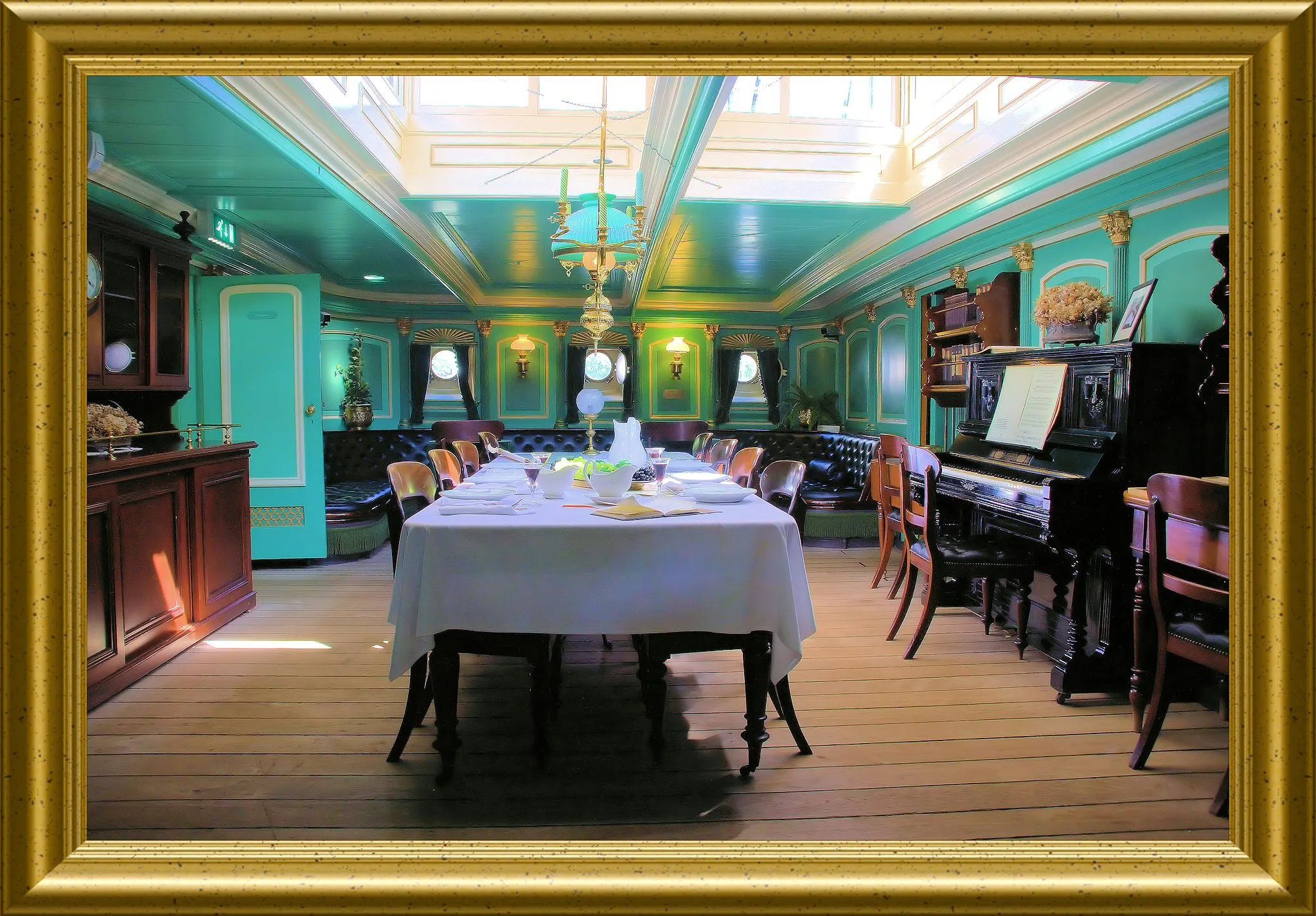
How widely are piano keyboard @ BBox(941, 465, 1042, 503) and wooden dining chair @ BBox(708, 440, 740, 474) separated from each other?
165 cm

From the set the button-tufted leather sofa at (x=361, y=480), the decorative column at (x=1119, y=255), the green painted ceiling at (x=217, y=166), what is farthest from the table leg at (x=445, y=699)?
the button-tufted leather sofa at (x=361, y=480)

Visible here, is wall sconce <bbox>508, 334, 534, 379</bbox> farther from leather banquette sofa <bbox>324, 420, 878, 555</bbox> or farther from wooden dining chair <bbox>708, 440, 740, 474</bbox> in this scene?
wooden dining chair <bbox>708, 440, 740, 474</bbox>

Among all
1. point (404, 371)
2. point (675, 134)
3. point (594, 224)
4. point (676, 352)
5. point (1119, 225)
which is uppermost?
point (675, 134)

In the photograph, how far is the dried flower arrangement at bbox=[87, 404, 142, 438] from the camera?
11.3ft

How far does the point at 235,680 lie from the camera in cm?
315

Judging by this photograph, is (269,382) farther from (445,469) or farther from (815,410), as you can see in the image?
(815,410)

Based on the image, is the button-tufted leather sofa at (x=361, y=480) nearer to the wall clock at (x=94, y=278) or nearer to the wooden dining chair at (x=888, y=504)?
the wall clock at (x=94, y=278)

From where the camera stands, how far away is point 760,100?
4996mm

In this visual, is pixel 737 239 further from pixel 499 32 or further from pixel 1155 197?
pixel 499 32

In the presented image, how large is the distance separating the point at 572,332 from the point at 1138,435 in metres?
7.86

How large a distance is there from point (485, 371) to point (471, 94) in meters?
5.23

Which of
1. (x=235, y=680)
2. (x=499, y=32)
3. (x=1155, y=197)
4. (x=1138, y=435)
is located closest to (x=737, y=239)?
(x=1155, y=197)

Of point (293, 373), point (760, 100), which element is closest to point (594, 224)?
point (760, 100)
